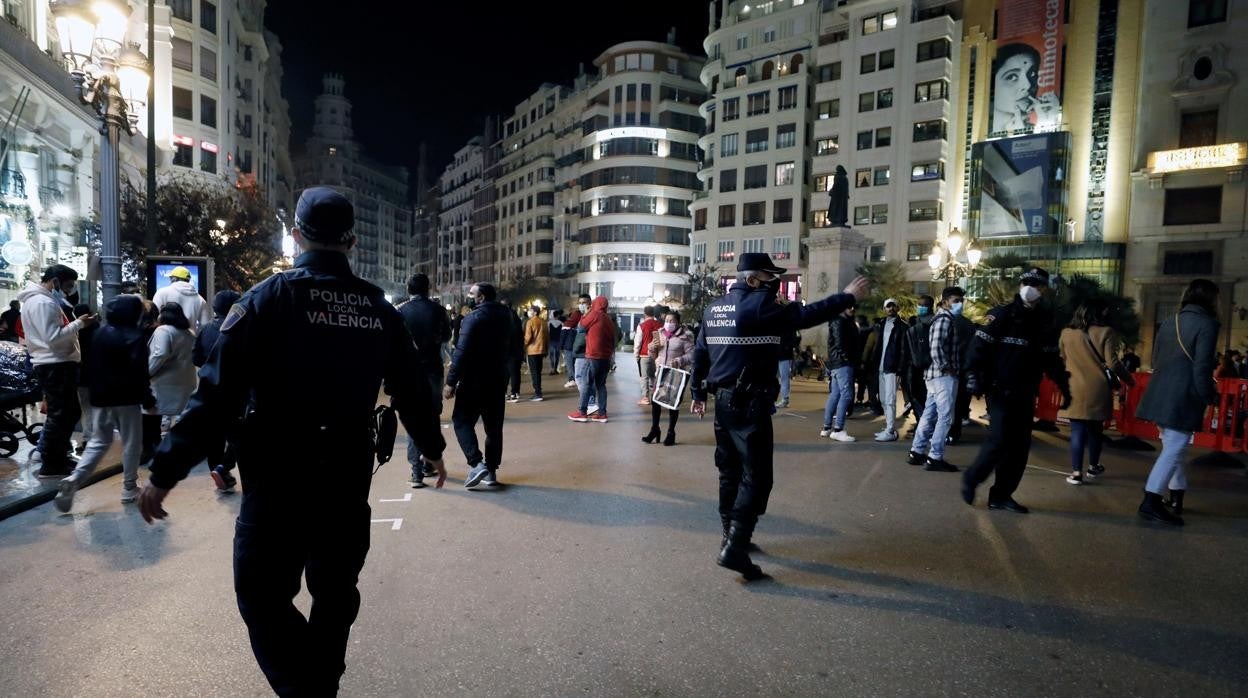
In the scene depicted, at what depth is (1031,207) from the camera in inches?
1527

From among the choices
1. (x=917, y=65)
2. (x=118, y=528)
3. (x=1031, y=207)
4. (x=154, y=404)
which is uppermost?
(x=917, y=65)

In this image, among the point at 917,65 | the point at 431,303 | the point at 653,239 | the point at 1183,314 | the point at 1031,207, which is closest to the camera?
the point at 1183,314

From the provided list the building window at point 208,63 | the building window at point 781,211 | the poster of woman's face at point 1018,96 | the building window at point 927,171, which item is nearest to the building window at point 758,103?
the building window at point 781,211

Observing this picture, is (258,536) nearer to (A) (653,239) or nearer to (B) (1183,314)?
(B) (1183,314)

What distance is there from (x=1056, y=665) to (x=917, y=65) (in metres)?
47.6

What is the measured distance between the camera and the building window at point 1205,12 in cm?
3297

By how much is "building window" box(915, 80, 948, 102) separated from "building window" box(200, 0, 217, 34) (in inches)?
1680

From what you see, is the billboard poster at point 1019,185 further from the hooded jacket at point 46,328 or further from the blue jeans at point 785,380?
the hooded jacket at point 46,328

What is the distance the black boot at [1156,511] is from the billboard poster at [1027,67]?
132 ft

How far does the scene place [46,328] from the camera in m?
6.70

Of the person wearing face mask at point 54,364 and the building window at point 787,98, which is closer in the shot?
the person wearing face mask at point 54,364

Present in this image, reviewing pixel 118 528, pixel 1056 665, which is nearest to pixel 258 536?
pixel 1056 665

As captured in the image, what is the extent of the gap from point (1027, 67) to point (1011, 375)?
4199cm

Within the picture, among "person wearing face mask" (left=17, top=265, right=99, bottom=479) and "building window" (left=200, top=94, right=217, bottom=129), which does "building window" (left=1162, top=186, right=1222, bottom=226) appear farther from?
"building window" (left=200, top=94, right=217, bottom=129)
